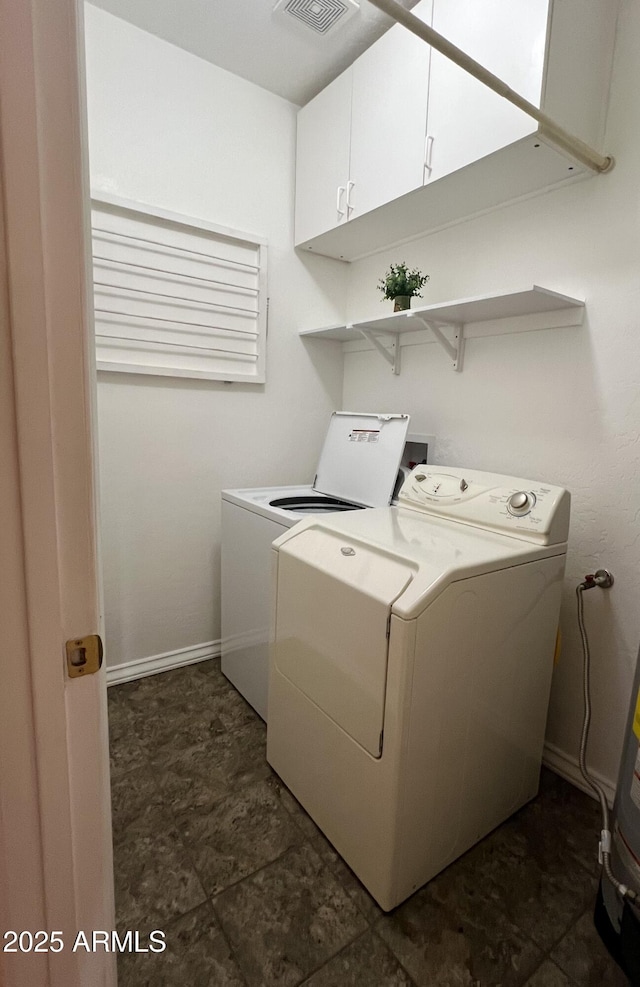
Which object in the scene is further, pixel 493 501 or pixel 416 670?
pixel 493 501

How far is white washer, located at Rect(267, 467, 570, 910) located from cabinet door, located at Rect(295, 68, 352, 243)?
4.76 ft

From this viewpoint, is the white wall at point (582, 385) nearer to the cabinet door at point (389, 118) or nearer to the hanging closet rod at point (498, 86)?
the hanging closet rod at point (498, 86)

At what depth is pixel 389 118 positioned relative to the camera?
1.85 m

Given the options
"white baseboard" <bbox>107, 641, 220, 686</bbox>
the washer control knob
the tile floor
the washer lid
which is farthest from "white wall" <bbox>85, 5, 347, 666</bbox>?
the washer control knob

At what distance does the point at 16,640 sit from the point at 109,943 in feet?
1.64

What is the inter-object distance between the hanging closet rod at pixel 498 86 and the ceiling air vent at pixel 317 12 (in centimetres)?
85

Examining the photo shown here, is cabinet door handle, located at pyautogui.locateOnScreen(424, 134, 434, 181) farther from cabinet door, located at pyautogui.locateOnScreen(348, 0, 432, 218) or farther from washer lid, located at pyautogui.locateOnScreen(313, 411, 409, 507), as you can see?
washer lid, located at pyautogui.locateOnScreen(313, 411, 409, 507)

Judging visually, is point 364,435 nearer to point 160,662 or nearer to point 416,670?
point 416,670

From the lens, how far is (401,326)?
2156 millimetres

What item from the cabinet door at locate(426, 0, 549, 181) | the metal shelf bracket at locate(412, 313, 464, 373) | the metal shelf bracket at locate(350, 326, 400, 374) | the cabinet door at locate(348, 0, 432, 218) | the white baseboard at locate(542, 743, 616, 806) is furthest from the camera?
the metal shelf bracket at locate(350, 326, 400, 374)

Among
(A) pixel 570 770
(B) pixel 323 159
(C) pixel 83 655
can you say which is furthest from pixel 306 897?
(B) pixel 323 159

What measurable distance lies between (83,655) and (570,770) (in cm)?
184

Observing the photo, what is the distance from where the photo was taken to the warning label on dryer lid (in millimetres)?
2188

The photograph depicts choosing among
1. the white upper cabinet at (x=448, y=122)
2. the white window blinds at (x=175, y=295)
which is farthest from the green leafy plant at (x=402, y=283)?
the white window blinds at (x=175, y=295)
